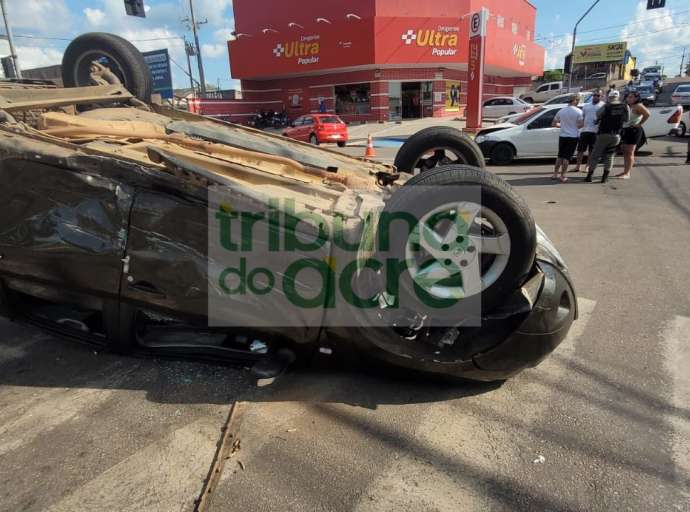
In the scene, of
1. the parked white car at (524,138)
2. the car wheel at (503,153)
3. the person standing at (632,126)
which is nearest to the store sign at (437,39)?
the parked white car at (524,138)

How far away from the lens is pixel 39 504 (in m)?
1.97

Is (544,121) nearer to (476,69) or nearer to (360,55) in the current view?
(476,69)

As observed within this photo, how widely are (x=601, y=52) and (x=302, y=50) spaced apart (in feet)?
208

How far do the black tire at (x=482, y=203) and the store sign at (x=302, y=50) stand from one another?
27.9 m

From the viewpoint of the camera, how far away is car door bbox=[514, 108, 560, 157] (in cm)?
1127

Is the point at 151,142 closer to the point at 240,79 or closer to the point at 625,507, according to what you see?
the point at 625,507

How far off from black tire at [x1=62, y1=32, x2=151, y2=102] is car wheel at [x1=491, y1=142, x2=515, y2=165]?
29.0 ft

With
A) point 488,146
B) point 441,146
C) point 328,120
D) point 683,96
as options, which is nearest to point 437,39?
point 328,120

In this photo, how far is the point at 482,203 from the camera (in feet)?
7.61

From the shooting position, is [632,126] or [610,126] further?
[632,126]

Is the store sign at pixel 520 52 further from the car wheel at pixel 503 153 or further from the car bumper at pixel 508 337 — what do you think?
the car bumper at pixel 508 337

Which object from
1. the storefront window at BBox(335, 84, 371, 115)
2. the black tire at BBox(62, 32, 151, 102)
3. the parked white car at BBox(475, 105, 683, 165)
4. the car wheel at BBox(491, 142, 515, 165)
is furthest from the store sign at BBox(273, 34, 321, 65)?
the black tire at BBox(62, 32, 151, 102)

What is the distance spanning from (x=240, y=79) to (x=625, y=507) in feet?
111

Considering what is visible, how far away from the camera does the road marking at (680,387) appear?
2131mm
